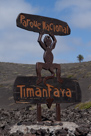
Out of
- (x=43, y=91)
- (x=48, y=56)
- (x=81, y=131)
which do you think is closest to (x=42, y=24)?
(x=48, y=56)

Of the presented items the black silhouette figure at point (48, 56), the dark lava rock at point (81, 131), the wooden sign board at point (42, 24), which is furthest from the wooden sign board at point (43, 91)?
the wooden sign board at point (42, 24)

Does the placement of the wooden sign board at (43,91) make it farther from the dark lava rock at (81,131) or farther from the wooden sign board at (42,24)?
the wooden sign board at (42,24)

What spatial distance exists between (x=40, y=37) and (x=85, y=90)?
26.0 metres

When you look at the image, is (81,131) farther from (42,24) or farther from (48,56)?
(42,24)

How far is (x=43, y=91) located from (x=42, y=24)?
332 centimetres

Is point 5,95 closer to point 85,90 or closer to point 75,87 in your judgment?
point 85,90

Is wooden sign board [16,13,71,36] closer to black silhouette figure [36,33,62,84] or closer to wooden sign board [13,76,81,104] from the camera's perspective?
black silhouette figure [36,33,62,84]

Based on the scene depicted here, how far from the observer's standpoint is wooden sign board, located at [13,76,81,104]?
11.3 meters

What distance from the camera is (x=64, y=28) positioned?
13.4 m

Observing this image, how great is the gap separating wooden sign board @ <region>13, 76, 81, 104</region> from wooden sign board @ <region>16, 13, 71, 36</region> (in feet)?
8.05

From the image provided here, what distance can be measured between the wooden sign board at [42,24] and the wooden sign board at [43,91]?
2.45 metres

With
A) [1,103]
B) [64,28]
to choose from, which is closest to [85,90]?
[1,103]

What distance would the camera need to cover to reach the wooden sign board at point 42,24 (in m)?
Answer: 12.0

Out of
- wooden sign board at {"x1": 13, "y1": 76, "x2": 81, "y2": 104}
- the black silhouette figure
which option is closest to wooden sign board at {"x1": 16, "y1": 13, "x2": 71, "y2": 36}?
the black silhouette figure
